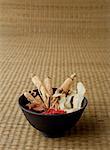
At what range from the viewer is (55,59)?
175 centimetres

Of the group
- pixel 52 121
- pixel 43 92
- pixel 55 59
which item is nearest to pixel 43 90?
pixel 43 92

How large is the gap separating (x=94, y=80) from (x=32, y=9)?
1.52m

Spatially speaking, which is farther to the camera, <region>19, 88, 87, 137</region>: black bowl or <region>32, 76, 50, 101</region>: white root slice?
<region>32, 76, 50, 101</region>: white root slice

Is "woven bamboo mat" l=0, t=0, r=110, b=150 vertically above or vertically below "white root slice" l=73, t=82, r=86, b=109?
below

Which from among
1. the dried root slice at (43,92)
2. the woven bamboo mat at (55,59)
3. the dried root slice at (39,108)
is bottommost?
the woven bamboo mat at (55,59)

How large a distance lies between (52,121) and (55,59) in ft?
3.04

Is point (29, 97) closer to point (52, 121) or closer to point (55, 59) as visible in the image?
point (52, 121)

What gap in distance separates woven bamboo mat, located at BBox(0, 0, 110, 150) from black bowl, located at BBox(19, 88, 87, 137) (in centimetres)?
3

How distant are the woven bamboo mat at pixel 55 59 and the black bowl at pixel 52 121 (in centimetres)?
3

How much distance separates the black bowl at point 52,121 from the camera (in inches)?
32.8

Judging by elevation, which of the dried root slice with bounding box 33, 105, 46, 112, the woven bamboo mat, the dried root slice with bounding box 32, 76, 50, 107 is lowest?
the woven bamboo mat

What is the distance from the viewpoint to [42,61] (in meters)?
1.69

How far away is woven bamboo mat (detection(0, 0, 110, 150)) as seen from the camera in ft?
2.94

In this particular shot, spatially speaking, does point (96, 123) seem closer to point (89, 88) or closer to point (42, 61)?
point (89, 88)
